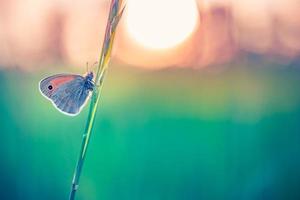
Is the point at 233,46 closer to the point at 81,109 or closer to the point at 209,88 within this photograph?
the point at 209,88

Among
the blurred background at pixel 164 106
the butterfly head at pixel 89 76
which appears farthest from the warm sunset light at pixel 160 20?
the butterfly head at pixel 89 76

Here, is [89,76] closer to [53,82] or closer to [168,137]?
[53,82]

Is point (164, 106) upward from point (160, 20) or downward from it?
downward

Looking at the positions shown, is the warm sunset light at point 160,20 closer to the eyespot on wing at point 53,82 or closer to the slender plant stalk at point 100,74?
the slender plant stalk at point 100,74

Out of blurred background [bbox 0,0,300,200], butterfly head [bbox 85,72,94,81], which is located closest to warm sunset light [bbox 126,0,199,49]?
blurred background [bbox 0,0,300,200]

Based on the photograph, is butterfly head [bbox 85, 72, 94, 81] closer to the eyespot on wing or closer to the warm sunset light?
the eyespot on wing

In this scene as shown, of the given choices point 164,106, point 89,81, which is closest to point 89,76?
point 89,81

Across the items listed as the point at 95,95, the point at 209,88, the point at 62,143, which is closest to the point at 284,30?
the point at 209,88
